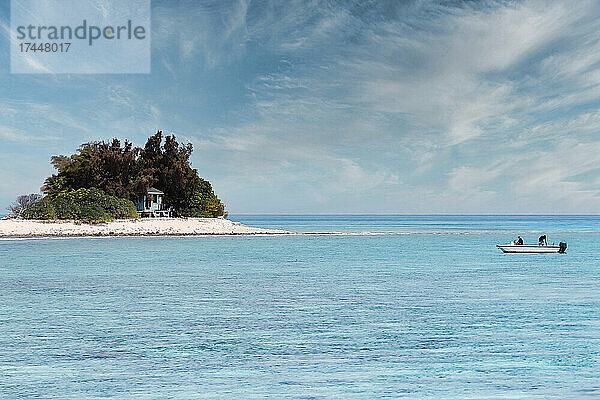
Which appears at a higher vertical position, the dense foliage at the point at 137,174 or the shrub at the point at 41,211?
the dense foliage at the point at 137,174

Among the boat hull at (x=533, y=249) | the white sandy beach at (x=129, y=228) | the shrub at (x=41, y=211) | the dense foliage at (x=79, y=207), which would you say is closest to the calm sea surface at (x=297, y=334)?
the boat hull at (x=533, y=249)

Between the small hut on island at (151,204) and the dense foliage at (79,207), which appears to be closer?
the dense foliage at (79,207)

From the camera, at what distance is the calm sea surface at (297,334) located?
9.80m

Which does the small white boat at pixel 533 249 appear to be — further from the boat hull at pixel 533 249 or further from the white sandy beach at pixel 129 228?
the white sandy beach at pixel 129 228

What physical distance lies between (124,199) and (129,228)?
7.25 meters

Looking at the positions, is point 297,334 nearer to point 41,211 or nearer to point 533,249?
point 533,249

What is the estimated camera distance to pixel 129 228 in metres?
64.8

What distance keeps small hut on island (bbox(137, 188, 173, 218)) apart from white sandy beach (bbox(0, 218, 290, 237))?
6.32m

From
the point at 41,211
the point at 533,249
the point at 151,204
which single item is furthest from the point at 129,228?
the point at 533,249

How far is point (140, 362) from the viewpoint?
11.2 meters

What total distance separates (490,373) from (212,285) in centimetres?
1463

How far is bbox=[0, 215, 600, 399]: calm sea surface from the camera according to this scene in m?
9.80

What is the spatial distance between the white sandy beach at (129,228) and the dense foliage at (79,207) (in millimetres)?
1925

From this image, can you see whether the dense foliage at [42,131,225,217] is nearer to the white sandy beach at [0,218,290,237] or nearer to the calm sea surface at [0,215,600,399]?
the white sandy beach at [0,218,290,237]
